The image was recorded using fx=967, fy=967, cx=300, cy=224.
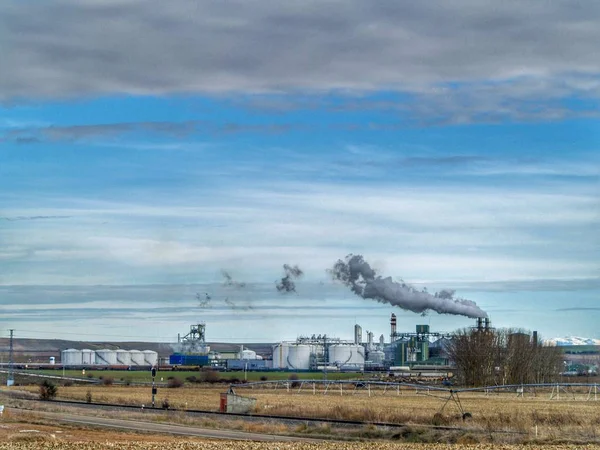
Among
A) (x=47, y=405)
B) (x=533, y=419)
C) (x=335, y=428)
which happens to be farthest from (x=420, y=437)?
A: (x=47, y=405)

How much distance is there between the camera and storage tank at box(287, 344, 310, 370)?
195000mm

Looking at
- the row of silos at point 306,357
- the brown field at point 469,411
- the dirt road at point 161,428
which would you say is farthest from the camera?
the row of silos at point 306,357

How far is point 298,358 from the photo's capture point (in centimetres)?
19525

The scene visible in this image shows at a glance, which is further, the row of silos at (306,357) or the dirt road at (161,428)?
the row of silos at (306,357)

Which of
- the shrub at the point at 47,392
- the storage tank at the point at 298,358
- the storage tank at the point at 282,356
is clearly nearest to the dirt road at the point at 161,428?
the shrub at the point at 47,392

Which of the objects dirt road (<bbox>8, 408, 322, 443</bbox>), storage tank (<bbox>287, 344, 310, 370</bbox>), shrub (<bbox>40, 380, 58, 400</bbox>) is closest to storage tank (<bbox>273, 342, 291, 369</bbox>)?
storage tank (<bbox>287, 344, 310, 370</bbox>)

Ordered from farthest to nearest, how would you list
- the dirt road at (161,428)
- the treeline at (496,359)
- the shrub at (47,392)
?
the treeline at (496,359)
the shrub at (47,392)
the dirt road at (161,428)

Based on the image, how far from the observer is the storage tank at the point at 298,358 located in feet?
640

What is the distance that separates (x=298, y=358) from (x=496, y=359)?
86044mm

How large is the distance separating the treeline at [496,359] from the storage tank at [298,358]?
75.8 m

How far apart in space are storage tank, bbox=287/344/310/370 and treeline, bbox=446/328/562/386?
249 feet

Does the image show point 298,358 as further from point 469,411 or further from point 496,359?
point 469,411

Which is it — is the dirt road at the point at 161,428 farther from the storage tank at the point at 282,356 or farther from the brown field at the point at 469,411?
the storage tank at the point at 282,356

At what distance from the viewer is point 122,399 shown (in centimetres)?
7138
